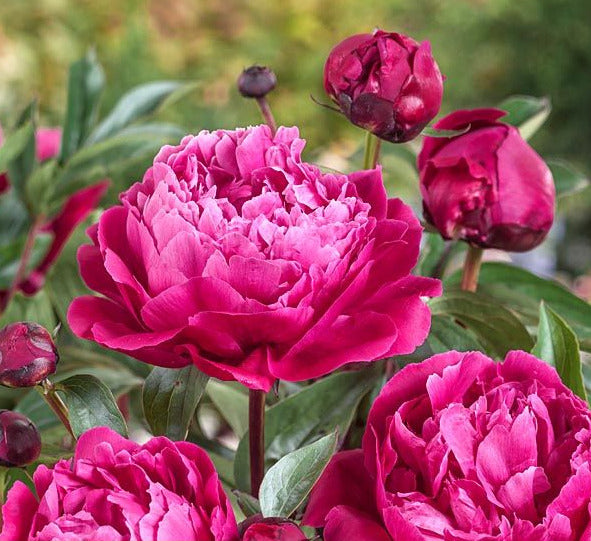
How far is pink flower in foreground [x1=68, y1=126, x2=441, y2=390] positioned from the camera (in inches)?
9.4

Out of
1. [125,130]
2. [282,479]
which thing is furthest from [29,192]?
[282,479]

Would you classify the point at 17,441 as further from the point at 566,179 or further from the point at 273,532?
the point at 566,179

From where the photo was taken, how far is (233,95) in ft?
5.13

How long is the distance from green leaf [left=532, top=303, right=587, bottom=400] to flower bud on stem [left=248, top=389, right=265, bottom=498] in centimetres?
8

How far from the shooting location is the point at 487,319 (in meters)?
0.32

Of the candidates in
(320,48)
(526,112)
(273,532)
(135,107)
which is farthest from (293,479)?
(320,48)

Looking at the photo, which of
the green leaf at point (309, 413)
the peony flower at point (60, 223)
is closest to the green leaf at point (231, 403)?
the green leaf at point (309, 413)

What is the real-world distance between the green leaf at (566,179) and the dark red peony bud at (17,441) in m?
0.26

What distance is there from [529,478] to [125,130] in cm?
36

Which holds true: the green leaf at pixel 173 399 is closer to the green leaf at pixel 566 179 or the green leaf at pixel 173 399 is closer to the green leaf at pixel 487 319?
the green leaf at pixel 487 319

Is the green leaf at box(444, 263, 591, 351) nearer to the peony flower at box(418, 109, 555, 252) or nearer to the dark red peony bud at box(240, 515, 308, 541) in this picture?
the peony flower at box(418, 109, 555, 252)

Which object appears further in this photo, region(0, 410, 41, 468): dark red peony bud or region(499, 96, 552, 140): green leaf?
region(499, 96, 552, 140): green leaf

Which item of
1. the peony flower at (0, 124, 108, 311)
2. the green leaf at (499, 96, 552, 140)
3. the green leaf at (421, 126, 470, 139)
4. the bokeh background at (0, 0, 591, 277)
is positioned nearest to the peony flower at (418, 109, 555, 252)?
the green leaf at (421, 126, 470, 139)

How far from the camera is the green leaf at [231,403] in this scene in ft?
1.27
